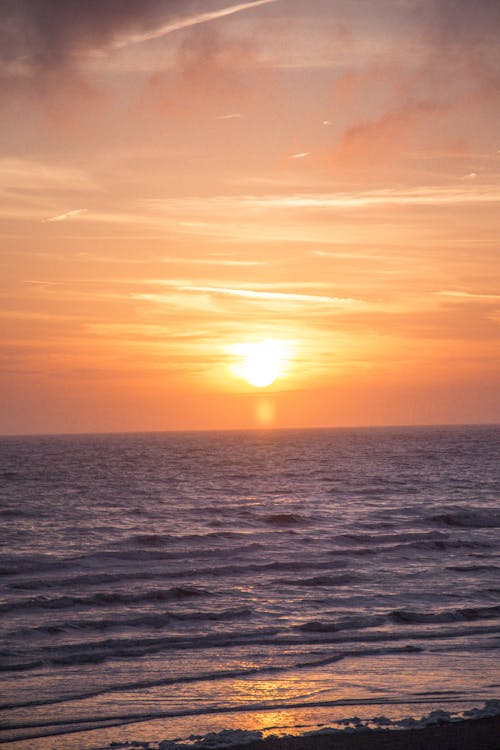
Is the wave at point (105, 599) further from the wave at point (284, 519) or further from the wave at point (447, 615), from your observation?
the wave at point (284, 519)

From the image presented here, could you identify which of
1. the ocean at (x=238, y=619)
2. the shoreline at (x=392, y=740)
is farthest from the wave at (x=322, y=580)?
the shoreline at (x=392, y=740)

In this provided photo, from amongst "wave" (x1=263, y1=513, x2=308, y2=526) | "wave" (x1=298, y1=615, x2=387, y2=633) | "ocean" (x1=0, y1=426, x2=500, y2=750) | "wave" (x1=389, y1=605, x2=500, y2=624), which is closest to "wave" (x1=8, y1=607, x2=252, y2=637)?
"ocean" (x1=0, y1=426, x2=500, y2=750)

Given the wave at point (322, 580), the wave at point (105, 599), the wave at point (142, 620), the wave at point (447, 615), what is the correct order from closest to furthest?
the wave at point (142, 620)
the wave at point (447, 615)
the wave at point (105, 599)
the wave at point (322, 580)

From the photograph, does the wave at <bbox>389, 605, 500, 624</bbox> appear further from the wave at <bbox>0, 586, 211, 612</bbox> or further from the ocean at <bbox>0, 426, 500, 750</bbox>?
the wave at <bbox>0, 586, 211, 612</bbox>

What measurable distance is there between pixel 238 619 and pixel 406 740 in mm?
9159

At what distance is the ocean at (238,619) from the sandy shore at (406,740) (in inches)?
22.9

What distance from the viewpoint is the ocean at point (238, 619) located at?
Result: 12164 millimetres

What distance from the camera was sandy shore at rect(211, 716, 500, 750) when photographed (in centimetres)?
1017

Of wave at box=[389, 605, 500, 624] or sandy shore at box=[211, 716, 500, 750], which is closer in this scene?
sandy shore at box=[211, 716, 500, 750]

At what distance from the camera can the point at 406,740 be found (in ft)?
34.0

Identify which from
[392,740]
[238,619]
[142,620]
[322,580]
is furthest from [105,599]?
[392,740]

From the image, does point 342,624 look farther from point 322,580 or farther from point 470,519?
point 470,519

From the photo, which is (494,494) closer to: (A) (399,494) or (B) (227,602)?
(A) (399,494)

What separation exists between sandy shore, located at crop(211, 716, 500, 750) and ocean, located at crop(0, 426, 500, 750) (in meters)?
0.58
